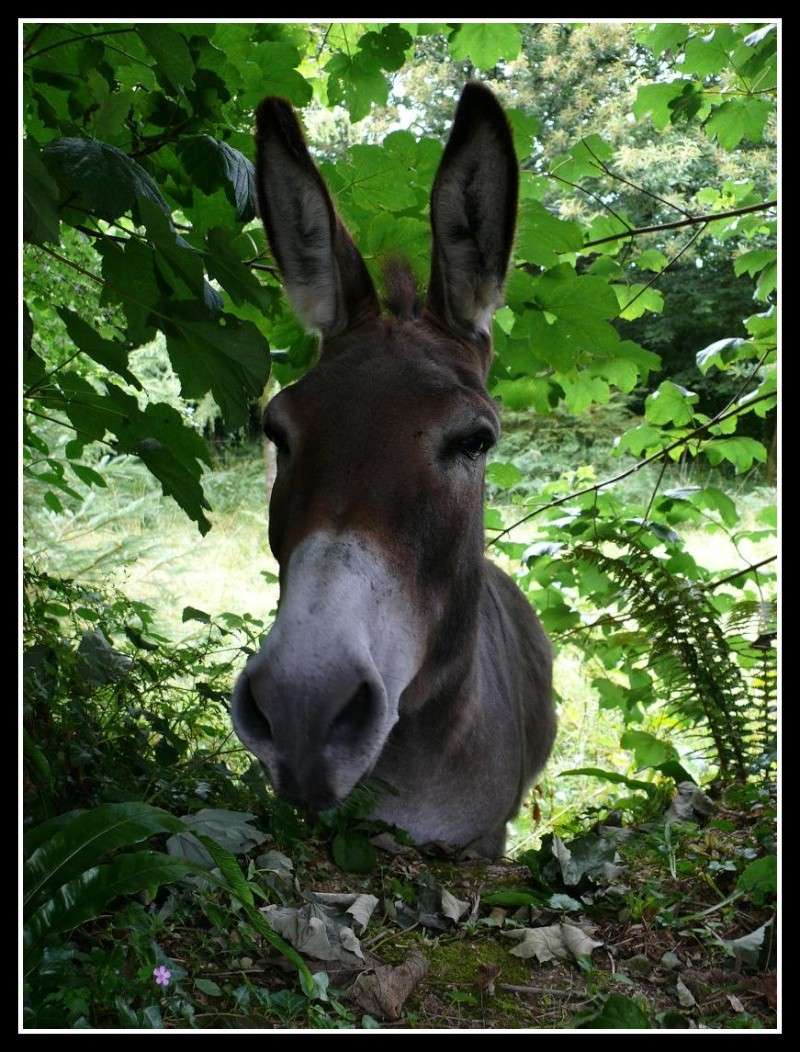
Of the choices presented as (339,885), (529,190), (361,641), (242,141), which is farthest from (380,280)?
(339,885)

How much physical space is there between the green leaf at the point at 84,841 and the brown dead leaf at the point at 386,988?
0.64 metres

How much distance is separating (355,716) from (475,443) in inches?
45.1

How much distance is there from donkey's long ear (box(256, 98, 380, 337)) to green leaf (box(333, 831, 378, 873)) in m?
1.99

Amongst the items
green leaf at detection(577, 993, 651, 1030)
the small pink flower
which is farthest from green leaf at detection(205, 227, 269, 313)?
green leaf at detection(577, 993, 651, 1030)

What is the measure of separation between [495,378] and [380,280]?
3.36 feet

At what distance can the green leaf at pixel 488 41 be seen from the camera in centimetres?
387

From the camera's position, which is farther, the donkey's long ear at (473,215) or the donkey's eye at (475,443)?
the donkey's long ear at (473,215)

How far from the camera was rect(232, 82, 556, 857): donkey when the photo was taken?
6.30ft

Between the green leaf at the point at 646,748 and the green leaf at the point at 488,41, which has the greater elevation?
the green leaf at the point at 488,41

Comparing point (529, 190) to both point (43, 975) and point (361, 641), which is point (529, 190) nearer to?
point (361, 641)

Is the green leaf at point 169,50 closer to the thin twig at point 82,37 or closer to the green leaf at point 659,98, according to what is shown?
the thin twig at point 82,37

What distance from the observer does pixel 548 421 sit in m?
17.9

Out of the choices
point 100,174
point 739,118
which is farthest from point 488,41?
point 100,174

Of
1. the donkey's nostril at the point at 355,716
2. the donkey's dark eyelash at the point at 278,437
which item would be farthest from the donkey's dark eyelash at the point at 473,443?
the donkey's nostril at the point at 355,716
